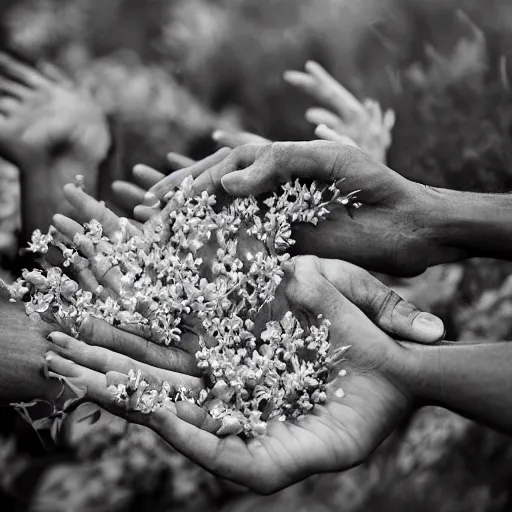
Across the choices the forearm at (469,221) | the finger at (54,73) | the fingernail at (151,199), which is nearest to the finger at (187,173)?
the fingernail at (151,199)

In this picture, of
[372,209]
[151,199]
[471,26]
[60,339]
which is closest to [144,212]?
[151,199]

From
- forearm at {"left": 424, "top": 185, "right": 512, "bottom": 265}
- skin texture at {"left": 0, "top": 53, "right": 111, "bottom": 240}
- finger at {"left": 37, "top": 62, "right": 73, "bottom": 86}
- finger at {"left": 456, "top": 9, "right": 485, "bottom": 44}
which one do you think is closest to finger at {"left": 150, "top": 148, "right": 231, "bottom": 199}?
skin texture at {"left": 0, "top": 53, "right": 111, "bottom": 240}

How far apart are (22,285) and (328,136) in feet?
1.69

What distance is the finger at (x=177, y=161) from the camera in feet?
3.38

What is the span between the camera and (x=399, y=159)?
102 centimetres

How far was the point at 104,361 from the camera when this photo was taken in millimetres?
890

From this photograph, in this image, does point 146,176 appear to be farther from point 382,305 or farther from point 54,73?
point 382,305

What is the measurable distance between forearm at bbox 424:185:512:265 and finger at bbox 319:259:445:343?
4.5 inches

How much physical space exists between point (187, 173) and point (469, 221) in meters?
0.43

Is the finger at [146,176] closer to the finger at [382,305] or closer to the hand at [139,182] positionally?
the hand at [139,182]

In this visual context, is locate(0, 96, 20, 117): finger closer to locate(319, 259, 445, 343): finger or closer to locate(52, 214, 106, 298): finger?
locate(52, 214, 106, 298): finger

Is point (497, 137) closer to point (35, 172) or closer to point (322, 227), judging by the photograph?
point (322, 227)

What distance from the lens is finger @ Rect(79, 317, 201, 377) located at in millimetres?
917

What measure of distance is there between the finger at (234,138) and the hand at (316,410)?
8.4 inches
